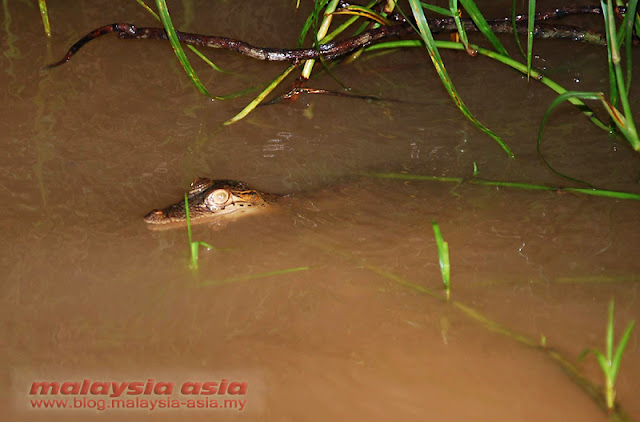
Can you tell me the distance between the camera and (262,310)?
108 inches

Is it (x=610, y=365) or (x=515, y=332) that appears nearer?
(x=610, y=365)

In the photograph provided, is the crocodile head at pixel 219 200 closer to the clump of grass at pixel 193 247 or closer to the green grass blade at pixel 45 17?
the clump of grass at pixel 193 247

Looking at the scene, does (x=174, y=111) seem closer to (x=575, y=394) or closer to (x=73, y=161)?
(x=73, y=161)

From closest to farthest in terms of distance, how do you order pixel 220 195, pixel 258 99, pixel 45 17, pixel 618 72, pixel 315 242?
1. pixel 618 72
2. pixel 315 242
3. pixel 220 195
4. pixel 258 99
5. pixel 45 17

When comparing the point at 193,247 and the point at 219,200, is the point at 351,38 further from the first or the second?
the point at 193,247

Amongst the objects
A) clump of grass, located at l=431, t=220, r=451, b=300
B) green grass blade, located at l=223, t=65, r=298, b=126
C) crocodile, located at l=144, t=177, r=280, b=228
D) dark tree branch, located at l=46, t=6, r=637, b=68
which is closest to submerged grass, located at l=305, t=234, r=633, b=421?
clump of grass, located at l=431, t=220, r=451, b=300

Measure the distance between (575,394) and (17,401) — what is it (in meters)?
1.91

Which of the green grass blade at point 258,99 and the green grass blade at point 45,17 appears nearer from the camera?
the green grass blade at point 258,99

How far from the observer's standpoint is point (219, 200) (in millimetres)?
3443

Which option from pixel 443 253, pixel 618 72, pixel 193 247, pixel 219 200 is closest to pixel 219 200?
pixel 219 200

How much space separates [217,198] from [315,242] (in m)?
0.60

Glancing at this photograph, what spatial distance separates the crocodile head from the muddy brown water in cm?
10

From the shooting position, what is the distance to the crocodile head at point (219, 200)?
3.44 metres

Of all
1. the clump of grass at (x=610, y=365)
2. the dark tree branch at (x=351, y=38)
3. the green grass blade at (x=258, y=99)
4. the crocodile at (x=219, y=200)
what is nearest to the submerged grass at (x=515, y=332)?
the clump of grass at (x=610, y=365)
